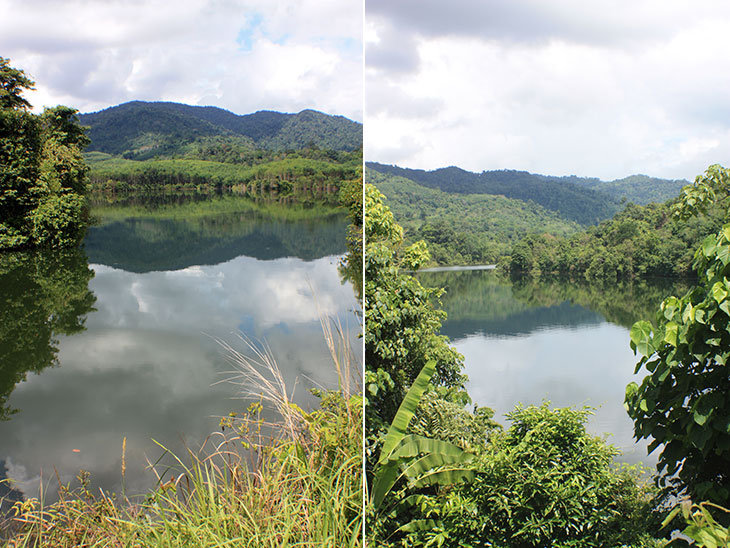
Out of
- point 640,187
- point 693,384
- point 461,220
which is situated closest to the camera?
point 693,384

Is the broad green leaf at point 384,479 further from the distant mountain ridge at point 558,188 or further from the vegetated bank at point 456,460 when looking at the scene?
the distant mountain ridge at point 558,188

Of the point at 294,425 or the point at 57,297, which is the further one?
the point at 57,297

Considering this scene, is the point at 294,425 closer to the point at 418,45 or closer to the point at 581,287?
the point at 581,287

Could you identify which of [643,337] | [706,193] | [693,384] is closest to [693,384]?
[693,384]

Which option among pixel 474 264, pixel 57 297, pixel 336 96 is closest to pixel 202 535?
pixel 474 264

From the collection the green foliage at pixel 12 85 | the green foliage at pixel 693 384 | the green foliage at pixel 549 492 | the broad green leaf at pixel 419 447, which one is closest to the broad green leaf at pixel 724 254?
the green foliage at pixel 693 384

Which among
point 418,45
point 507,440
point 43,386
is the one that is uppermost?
point 418,45

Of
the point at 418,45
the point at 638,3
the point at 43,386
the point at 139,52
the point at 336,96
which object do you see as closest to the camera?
the point at 638,3

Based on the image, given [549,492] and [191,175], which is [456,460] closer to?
[549,492]
